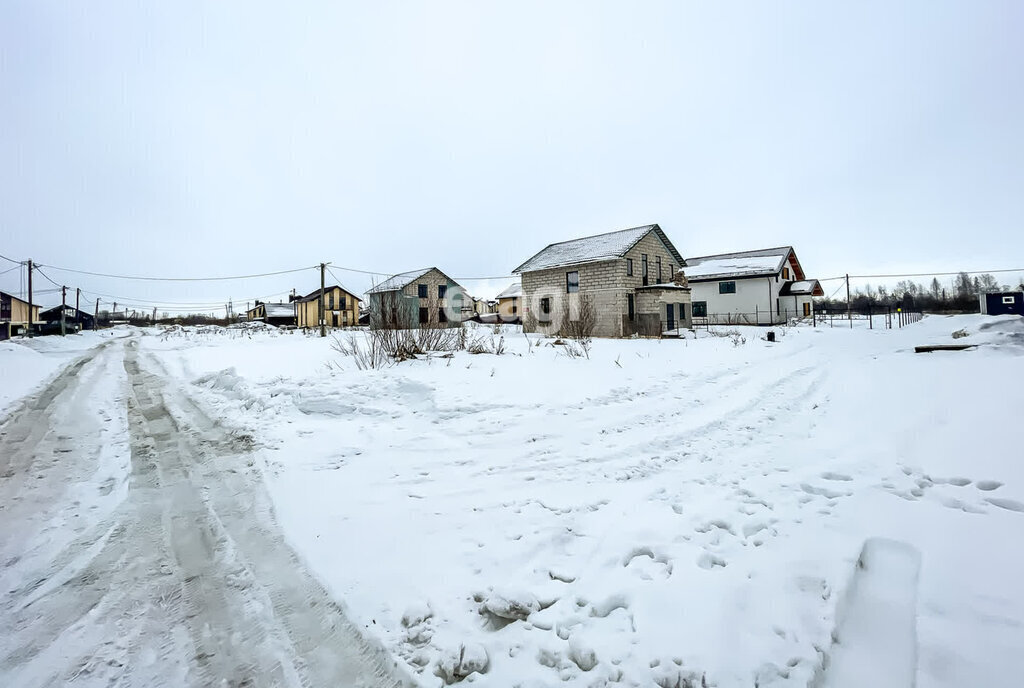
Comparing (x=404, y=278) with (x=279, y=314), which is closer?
(x=404, y=278)

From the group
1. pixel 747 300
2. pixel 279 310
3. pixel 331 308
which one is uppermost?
pixel 279 310

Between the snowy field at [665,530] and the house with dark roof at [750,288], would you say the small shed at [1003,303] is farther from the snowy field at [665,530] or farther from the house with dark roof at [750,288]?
the snowy field at [665,530]

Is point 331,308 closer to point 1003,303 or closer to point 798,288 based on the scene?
point 798,288

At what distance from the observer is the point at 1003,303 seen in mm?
25578

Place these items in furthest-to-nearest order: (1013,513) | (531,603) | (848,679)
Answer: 1. (1013,513)
2. (531,603)
3. (848,679)

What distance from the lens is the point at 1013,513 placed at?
3.28m

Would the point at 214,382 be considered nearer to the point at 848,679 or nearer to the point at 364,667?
the point at 364,667

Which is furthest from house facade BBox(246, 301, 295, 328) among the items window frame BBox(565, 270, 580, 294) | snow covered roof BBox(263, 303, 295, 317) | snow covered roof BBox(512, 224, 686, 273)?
window frame BBox(565, 270, 580, 294)

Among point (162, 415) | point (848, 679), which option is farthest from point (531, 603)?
point (162, 415)

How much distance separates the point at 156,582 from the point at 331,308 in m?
59.7

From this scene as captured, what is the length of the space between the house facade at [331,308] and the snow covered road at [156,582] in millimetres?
54019

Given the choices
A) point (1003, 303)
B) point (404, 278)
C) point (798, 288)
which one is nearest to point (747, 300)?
point (798, 288)

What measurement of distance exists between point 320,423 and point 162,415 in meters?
3.22

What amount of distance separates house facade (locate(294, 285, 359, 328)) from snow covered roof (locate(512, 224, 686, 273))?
115ft
